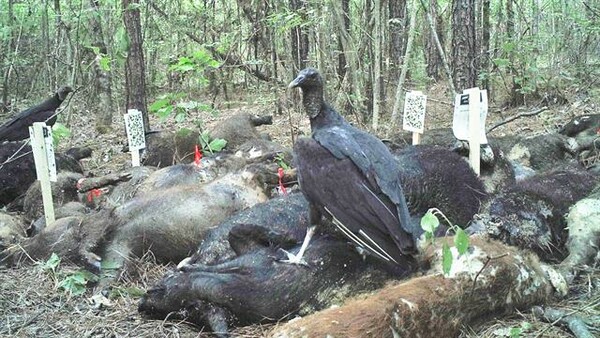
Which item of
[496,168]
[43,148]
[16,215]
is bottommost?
[16,215]

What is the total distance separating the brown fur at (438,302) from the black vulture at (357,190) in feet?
0.84

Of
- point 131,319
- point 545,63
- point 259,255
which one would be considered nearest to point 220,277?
point 259,255

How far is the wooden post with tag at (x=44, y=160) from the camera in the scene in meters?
5.10

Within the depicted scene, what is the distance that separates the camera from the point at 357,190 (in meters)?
3.34

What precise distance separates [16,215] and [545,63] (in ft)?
40.3

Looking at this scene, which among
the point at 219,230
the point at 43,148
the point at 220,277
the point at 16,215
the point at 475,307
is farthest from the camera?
the point at 16,215

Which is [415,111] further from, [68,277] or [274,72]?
[274,72]

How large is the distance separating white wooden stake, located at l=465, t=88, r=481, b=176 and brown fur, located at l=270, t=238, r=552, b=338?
153cm

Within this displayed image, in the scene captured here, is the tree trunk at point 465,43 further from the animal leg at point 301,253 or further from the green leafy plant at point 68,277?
the green leafy plant at point 68,277

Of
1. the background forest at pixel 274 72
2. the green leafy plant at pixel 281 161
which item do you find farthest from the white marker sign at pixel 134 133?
the green leafy plant at pixel 281 161

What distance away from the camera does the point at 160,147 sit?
7676 mm

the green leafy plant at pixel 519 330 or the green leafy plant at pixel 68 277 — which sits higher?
the green leafy plant at pixel 519 330

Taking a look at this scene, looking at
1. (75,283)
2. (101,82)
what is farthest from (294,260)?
(101,82)

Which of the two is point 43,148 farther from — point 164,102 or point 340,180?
point 340,180
